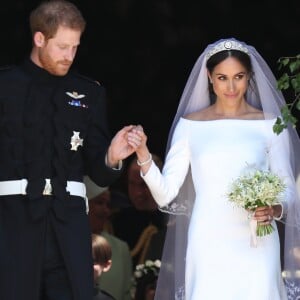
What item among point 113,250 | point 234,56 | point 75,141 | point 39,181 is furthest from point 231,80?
point 113,250

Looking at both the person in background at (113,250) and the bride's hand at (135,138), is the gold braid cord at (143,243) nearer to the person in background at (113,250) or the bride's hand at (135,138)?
the person in background at (113,250)

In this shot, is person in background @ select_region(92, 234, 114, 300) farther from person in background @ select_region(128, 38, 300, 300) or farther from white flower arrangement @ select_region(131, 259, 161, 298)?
person in background @ select_region(128, 38, 300, 300)

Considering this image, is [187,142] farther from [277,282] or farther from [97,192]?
[97,192]

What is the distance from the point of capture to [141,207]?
11.6 meters

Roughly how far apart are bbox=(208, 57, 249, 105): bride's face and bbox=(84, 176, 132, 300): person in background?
92.4 inches

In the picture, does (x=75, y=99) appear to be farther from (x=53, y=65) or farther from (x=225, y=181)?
(x=225, y=181)

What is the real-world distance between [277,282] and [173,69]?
431 centimetres

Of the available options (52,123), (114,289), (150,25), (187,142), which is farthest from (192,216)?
(150,25)

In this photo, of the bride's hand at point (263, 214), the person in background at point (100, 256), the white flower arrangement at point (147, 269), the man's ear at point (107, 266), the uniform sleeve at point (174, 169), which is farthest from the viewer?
the white flower arrangement at point (147, 269)

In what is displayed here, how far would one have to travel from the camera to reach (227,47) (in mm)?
9039

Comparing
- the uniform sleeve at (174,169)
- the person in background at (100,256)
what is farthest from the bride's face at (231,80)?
the person in background at (100,256)

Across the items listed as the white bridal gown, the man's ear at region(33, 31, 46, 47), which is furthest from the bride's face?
the man's ear at region(33, 31, 46, 47)

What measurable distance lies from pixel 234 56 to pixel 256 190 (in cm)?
94

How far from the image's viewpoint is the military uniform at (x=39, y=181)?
26.9 ft
